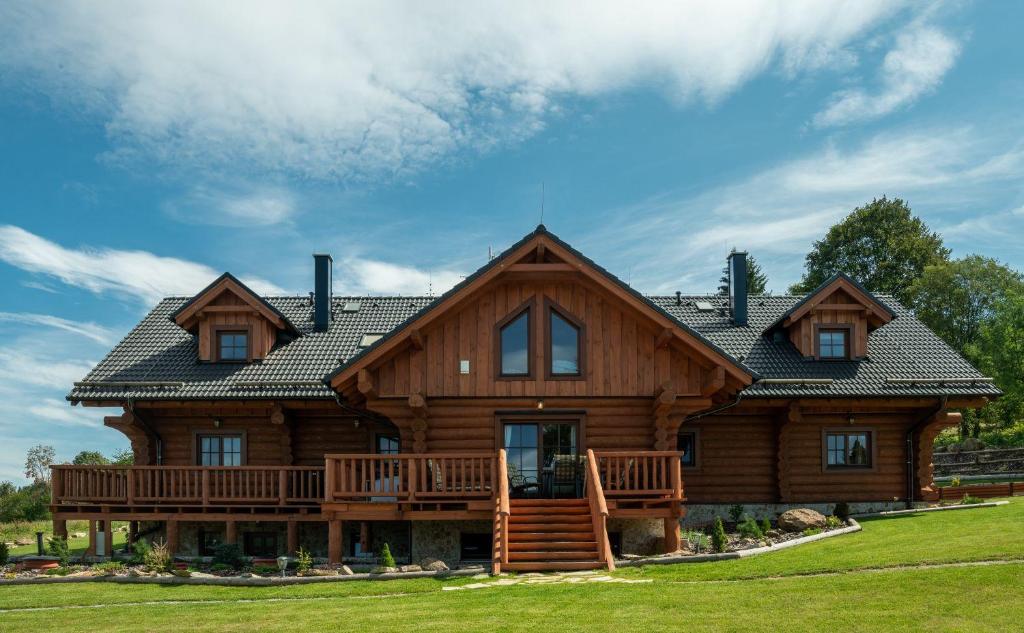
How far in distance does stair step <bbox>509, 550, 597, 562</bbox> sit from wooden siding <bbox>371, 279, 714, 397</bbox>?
13.3 feet

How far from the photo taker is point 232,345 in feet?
70.1

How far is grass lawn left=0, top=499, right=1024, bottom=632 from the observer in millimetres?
9562

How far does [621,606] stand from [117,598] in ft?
25.9

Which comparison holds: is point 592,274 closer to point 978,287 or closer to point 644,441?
point 644,441

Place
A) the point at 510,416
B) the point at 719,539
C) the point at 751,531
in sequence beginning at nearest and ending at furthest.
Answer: the point at 719,539 → the point at 751,531 → the point at 510,416

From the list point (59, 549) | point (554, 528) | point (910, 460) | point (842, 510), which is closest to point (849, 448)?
point (910, 460)

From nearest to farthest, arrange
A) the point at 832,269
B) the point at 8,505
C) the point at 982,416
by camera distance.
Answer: the point at 8,505 < the point at 982,416 < the point at 832,269

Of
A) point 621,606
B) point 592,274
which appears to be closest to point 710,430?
point 592,274

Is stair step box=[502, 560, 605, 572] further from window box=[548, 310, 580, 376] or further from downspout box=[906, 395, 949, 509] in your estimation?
downspout box=[906, 395, 949, 509]

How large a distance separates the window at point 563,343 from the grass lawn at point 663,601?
5.11 m

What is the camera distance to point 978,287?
4581 centimetres

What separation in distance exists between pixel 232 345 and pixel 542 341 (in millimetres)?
8832

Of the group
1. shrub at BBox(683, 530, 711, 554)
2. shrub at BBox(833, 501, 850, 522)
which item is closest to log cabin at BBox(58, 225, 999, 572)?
shrub at BBox(833, 501, 850, 522)

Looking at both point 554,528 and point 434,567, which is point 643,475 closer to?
point 554,528
